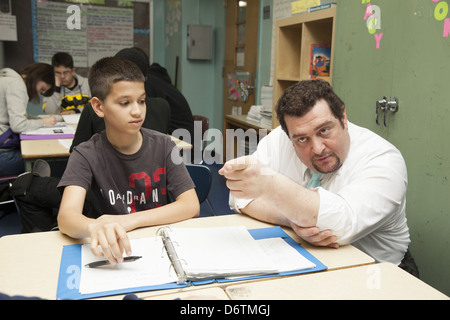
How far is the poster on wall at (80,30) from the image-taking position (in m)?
5.74

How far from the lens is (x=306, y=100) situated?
1344 millimetres

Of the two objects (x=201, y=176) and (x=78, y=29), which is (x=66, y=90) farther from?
(x=201, y=176)

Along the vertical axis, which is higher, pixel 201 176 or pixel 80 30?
pixel 80 30

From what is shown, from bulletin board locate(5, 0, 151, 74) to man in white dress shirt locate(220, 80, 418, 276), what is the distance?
212 inches

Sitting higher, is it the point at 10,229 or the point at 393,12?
the point at 393,12

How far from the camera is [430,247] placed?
73.6 inches

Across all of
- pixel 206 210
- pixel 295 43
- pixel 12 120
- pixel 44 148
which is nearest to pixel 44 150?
pixel 44 148

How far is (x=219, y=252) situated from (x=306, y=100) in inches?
23.6

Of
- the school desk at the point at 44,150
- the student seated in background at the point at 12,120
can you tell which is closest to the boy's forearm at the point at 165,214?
the school desk at the point at 44,150

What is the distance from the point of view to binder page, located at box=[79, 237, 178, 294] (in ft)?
3.03

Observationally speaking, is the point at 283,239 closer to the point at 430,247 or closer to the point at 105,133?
the point at 105,133

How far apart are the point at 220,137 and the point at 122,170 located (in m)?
3.67

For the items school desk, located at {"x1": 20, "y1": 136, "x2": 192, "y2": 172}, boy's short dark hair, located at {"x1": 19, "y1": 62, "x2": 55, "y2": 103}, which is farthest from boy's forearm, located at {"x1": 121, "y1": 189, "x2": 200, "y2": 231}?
boy's short dark hair, located at {"x1": 19, "y1": 62, "x2": 55, "y2": 103}
